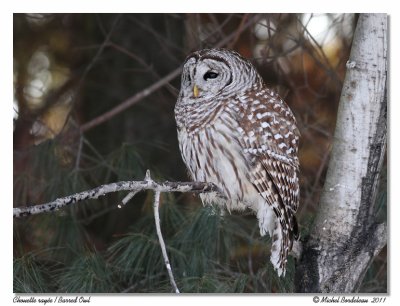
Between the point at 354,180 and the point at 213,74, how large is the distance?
63 cm

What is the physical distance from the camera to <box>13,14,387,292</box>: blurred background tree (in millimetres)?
3059

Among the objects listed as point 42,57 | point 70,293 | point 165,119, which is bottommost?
point 70,293

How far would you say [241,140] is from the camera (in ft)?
9.37

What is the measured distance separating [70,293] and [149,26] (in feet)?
4.28

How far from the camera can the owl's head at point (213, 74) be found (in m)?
2.86

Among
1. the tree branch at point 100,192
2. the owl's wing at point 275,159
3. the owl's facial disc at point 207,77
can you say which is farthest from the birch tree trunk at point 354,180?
the tree branch at point 100,192

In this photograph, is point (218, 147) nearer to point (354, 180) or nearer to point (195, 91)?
point (195, 91)

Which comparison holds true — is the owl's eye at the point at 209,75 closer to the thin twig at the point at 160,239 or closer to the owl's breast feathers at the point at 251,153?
the owl's breast feathers at the point at 251,153

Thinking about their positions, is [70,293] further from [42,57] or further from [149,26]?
[149,26]

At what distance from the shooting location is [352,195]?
287 cm

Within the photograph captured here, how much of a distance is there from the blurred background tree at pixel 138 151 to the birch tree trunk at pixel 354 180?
0.13m

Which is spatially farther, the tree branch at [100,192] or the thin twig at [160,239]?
the thin twig at [160,239]

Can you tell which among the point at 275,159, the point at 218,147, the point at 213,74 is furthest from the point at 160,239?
the point at 213,74
